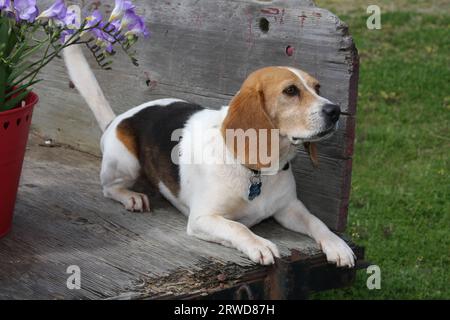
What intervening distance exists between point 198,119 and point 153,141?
0.29 metres

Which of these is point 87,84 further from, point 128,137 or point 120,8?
point 120,8

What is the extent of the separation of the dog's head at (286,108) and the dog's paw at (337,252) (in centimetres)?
44

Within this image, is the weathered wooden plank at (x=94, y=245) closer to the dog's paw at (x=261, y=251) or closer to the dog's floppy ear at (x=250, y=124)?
the dog's paw at (x=261, y=251)

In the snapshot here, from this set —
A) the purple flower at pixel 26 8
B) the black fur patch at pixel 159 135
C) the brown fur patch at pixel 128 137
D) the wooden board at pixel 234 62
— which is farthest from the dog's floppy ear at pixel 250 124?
the purple flower at pixel 26 8

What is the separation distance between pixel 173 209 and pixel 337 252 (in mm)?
931

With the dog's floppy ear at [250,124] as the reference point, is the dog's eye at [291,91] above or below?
above

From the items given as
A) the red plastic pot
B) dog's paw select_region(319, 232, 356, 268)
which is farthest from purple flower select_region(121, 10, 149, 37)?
dog's paw select_region(319, 232, 356, 268)

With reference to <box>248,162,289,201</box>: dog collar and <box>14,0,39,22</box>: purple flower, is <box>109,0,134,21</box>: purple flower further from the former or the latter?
<box>248,162,289,201</box>: dog collar

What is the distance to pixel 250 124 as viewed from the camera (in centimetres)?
326

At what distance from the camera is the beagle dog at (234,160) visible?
3.27 metres

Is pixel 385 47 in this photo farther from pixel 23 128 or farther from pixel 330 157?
pixel 23 128

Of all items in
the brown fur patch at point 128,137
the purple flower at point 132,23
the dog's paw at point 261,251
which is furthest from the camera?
the brown fur patch at point 128,137

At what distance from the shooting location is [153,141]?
3828 mm

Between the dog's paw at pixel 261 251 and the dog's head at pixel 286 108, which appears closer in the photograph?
the dog's paw at pixel 261 251
